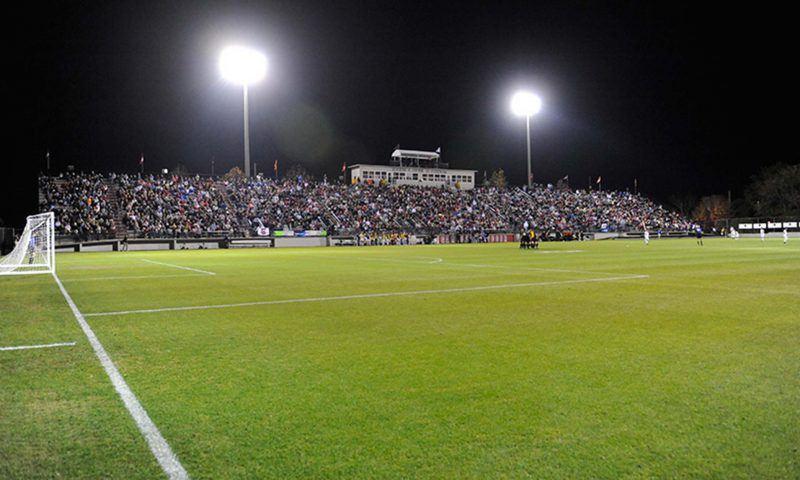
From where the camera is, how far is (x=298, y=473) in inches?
121

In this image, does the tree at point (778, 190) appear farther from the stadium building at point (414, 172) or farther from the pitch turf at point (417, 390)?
the pitch turf at point (417, 390)

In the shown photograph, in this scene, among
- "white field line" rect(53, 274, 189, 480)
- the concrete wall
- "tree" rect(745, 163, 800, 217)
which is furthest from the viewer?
"tree" rect(745, 163, 800, 217)

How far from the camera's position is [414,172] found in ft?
266

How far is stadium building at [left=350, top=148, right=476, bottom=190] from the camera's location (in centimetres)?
7850

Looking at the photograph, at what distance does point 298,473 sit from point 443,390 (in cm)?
183

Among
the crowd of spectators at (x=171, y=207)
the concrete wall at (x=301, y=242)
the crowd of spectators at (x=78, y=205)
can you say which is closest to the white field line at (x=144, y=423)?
the crowd of spectators at (x=78, y=205)

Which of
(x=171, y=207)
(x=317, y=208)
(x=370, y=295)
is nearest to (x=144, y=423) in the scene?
(x=370, y=295)

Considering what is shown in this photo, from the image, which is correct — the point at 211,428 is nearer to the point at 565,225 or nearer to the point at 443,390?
the point at 443,390

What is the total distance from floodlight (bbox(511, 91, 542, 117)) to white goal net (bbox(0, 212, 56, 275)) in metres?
56.4

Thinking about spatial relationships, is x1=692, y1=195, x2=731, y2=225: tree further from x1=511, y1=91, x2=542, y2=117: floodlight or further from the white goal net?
the white goal net

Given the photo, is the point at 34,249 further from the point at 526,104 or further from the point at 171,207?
the point at 526,104

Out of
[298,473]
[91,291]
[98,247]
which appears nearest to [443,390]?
[298,473]

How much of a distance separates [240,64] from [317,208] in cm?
1605

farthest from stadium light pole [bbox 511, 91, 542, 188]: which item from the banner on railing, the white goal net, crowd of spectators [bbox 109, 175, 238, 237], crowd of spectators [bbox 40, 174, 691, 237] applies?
the white goal net
